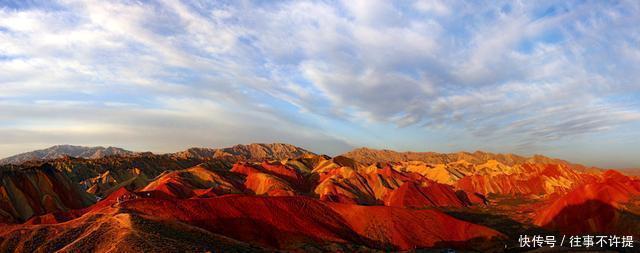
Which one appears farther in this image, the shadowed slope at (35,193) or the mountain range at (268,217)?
the shadowed slope at (35,193)

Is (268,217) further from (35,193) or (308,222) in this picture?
(35,193)

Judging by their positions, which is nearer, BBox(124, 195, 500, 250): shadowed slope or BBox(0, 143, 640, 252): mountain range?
BBox(0, 143, 640, 252): mountain range

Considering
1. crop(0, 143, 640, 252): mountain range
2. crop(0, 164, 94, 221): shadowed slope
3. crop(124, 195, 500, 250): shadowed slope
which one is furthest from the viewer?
crop(0, 164, 94, 221): shadowed slope

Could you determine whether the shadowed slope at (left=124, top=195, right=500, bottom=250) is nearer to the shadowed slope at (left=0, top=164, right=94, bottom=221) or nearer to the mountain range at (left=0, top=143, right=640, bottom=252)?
the mountain range at (left=0, top=143, right=640, bottom=252)

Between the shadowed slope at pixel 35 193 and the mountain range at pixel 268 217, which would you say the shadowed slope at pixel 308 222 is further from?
the shadowed slope at pixel 35 193

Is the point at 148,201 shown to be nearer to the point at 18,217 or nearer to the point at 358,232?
the point at 358,232

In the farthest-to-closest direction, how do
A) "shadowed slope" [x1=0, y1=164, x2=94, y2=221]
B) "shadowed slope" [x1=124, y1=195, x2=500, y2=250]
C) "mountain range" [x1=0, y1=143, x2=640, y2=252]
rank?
"shadowed slope" [x1=0, y1=164, x2=94, y2=221] < "shadowed slope" [x1=124, y1=195, x2=500, y2=250] < "mountain range" [x1=0, y1=143, x2=640, y2=252]

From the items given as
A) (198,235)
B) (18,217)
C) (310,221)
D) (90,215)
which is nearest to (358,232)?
(310,221)

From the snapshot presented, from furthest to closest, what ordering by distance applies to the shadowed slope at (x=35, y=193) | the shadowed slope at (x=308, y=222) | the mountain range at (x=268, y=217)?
the shadowed slope at (x=35, y=193) < the shadowed slope at (x=308, y=222) < the mountain range at (x=268, y=217)

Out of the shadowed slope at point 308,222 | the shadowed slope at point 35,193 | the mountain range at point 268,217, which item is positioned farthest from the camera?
the shadowed slope at point 35,193

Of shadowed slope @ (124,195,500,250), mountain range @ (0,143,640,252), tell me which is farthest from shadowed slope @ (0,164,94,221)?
shadowed slope @ (124,195,500,250)

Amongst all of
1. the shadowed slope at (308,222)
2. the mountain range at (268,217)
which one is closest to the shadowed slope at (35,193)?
the mountain range at (268,217)

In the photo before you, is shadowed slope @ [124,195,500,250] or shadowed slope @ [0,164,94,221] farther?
shadowed slope @ [0,164,94,221]
